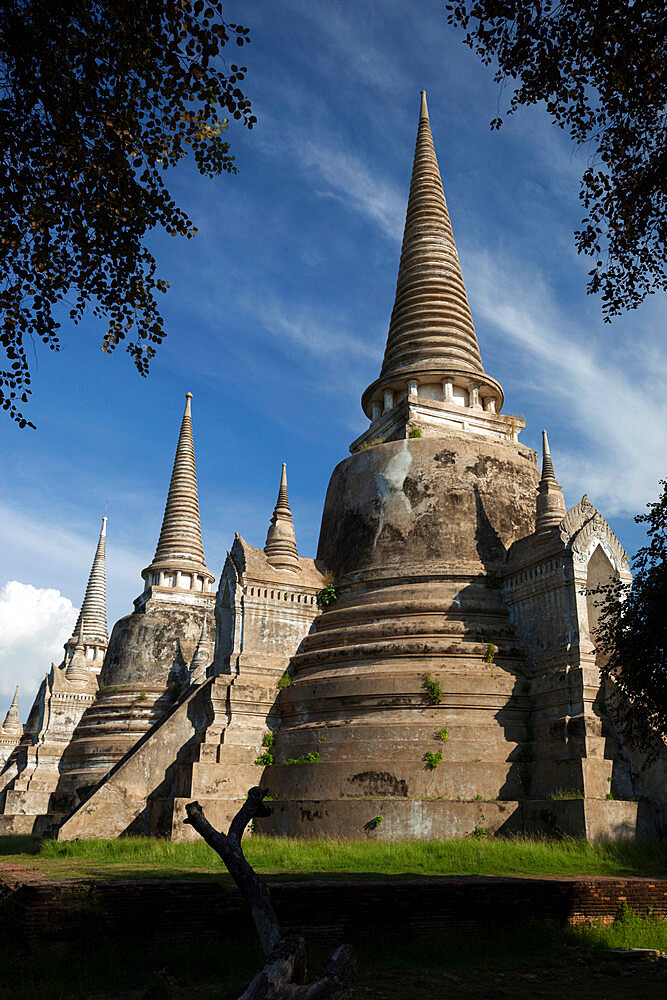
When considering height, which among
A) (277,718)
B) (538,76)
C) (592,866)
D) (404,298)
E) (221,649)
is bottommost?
(592,866)

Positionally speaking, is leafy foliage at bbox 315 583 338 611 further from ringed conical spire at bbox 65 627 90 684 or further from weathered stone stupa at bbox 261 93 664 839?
ringed conical spire at bbox 65 627 90 684

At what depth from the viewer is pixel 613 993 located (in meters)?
7.42

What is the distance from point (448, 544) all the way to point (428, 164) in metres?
14.6

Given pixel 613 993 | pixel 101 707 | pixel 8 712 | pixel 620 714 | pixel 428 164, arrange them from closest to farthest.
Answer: pixel 613 993
pixel 620 714
pixel 428 164
pixel 101 707
pixel 8 712

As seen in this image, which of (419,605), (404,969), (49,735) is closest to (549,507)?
(419,605)

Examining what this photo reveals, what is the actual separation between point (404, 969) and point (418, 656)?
9.14 metres

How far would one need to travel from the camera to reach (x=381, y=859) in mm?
13016

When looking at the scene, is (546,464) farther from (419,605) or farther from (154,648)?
(154,648)

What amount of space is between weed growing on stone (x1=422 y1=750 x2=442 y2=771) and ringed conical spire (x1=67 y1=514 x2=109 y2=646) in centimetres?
2764

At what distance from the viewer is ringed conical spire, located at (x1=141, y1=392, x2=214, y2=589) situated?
109 ft

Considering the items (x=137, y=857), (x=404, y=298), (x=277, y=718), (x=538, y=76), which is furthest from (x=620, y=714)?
(x=404, y=298)

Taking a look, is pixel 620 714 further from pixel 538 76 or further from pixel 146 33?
pixel 146 33

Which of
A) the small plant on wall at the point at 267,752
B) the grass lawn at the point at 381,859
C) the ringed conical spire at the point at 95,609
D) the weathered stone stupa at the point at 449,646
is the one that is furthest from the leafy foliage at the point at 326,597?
the ringed conical spire at the point at 95,609

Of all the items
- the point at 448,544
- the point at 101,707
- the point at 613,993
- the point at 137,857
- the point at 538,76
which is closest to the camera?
the point at 613,993
